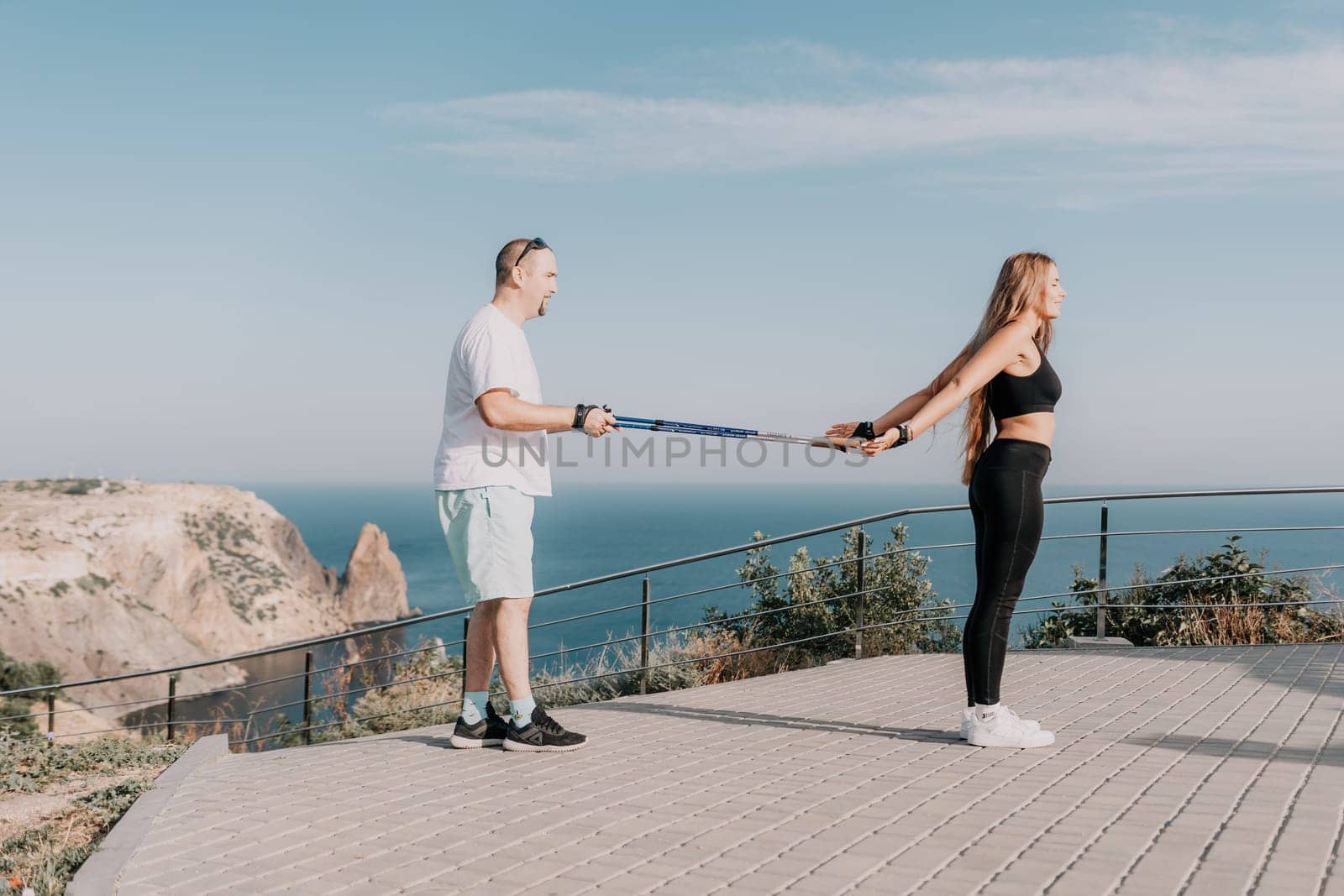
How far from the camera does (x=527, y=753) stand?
4.79 meters

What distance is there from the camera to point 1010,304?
4508 mm

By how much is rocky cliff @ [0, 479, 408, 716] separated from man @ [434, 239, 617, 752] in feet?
175

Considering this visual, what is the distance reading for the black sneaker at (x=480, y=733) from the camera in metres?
4.93

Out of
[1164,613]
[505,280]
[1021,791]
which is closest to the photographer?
[1021,791]

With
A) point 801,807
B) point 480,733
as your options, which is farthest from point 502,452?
point 801,807

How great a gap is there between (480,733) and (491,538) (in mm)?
1011

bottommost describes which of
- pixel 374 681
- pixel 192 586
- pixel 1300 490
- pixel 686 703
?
pixel 192 586

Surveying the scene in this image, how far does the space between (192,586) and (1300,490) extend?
3350 inches

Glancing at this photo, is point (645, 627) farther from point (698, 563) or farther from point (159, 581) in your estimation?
point (159, 581)

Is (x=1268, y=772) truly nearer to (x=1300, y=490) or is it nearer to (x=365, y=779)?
(x=365, y=779)

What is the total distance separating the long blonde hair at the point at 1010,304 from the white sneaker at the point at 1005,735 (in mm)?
997

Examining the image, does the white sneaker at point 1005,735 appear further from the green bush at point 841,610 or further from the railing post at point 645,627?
the green bush at point 841,610

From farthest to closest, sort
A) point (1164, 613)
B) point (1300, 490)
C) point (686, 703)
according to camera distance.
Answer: point (1164, 613)
point (1300, 490)
point (686, 703)

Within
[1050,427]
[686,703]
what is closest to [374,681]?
[686,703]
